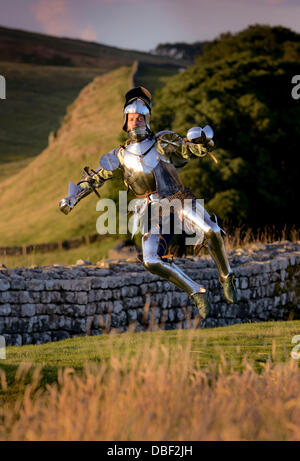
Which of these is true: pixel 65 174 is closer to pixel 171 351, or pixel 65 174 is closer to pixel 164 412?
pixel 171 351

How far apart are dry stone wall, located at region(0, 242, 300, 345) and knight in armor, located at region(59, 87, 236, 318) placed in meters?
3.20

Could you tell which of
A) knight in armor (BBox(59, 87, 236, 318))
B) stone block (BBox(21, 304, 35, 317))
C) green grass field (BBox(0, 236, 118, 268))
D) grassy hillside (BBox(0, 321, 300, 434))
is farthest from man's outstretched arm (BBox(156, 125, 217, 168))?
green grass field (BBox(0, 236, 118, 268))

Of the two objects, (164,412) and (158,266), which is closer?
(164,412)

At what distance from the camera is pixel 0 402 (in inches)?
225

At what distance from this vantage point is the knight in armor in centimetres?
713

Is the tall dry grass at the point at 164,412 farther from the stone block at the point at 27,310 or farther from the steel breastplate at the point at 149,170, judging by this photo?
the stone block at the point at 27,310

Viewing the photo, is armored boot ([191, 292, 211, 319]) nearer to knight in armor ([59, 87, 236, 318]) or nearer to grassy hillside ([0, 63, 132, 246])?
knight in armor ([59, 87, 236, 318])

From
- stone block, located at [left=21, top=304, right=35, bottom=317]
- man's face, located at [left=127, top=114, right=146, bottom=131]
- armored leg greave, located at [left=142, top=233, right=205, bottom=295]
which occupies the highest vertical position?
man's face, located at [left=127, top=114, right=146, bottom=131]

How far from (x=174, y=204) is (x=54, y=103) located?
3032 inches

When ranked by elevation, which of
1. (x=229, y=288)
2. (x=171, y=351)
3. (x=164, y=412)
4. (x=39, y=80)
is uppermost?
(x=39, y=80)

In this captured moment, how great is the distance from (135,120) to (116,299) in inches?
214

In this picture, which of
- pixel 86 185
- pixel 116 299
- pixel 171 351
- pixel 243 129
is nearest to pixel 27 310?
pixel 116 299

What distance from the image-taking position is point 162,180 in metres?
7.20

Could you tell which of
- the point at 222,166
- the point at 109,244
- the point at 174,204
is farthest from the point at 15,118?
the point at 174,204
